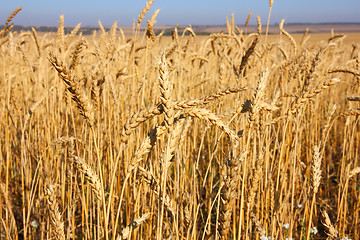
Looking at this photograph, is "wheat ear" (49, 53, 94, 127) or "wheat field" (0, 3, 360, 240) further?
"wheat field" (0, 3, 360, 240)

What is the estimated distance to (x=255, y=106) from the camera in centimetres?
107

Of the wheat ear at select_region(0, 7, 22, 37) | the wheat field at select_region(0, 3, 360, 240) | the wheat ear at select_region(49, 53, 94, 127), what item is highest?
the wheat ear at select_region(0, 7, 22, 37)

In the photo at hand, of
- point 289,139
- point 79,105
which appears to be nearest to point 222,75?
point 289,139

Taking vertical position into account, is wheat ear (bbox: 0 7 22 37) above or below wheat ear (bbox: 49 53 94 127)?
above

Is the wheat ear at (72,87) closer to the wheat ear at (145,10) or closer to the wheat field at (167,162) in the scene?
the wheat field at (167,162)

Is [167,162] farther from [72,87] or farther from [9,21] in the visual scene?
[9,21]

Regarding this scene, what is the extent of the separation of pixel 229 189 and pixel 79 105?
58cm

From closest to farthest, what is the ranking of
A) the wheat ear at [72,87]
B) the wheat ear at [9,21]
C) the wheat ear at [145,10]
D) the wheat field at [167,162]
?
the wheat ear at [72,87] → the wheat field at [167,162] → the wheat ear at [145,10] → the wheat ear at [9,21]

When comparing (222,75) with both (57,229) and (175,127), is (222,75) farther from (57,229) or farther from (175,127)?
(57,229)

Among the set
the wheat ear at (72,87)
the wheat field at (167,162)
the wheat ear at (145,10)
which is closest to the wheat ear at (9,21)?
the wheat field at (167,162)

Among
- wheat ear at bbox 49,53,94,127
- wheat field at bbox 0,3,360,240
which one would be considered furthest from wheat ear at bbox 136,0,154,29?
wheat ear at bbox 49,53,94,127

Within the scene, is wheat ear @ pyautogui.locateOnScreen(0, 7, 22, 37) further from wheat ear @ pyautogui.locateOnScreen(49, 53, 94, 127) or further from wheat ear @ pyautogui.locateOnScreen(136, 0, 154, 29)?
wheat ear @ pyautogui.locateOnScreen(49, 53, 94, 127)

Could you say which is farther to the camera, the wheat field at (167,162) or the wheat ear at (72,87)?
the wheat field at (167,162)

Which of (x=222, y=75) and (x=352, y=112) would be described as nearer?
(x=352, y=112)
